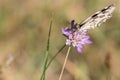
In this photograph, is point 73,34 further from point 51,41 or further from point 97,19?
point 51,41

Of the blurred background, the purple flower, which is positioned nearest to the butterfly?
the purple flower

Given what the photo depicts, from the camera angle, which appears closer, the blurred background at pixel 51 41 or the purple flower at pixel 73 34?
the purple flower at pixel 73 34

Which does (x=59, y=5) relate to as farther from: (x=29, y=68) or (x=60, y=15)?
(x=29, y=68)

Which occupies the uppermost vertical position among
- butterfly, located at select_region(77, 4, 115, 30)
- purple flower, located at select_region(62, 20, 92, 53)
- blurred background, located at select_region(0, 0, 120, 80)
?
butterfly, located at select_region(77, 4, 115, 30)

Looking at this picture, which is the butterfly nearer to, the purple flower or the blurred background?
the purple flower

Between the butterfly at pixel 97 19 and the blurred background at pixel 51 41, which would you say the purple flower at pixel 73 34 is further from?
the blurred background at pixel 51 41

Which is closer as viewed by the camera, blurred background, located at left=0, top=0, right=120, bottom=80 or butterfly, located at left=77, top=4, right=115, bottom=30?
butterfly, located at left=77, top=4, right=115, bottom=30

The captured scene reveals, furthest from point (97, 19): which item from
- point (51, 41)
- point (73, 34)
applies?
point (51, 41)

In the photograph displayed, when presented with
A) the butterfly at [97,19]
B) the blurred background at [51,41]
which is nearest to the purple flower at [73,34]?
the butterfly at [97,19]

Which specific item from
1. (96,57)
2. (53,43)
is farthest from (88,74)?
(53,43)
